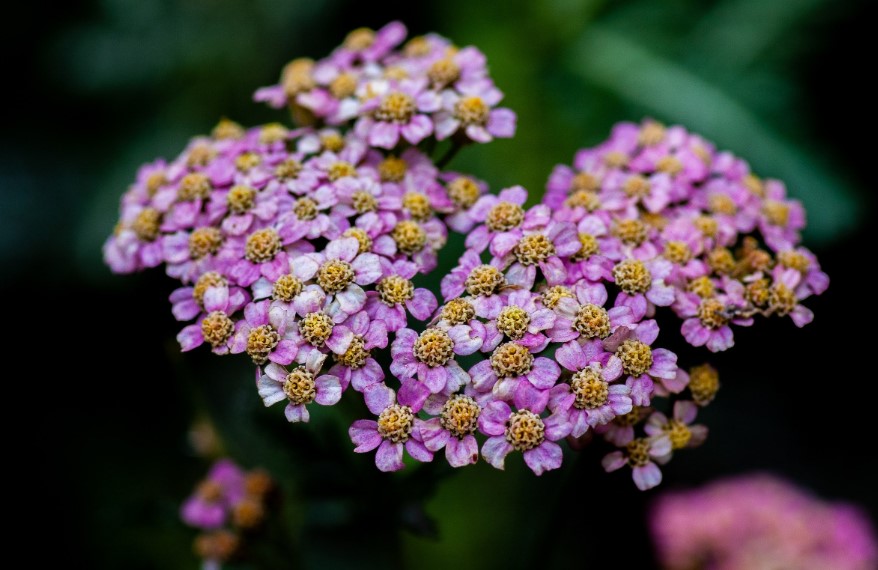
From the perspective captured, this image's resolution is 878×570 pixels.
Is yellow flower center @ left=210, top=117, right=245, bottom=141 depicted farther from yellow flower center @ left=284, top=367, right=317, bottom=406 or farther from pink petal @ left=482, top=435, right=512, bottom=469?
pink petal @ left=482, top=435, right=512, bottom=469

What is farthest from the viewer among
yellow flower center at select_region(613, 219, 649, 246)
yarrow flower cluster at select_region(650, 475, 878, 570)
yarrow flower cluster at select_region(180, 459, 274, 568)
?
yarrow flower cluster at select_region(650, 475, 878, 570)

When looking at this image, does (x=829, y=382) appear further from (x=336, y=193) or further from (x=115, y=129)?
(x=115, y=129)

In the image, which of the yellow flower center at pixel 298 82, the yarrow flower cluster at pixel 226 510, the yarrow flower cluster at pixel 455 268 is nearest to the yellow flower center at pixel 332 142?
the yarrow flower cluster at pixel 455 268

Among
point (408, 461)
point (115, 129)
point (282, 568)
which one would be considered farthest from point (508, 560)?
point (115, 129)

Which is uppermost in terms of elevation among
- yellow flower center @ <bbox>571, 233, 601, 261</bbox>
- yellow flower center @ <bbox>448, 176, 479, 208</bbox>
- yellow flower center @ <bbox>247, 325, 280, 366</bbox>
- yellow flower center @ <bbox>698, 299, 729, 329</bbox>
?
yellow flower center @ <bbox>448, 176, 479, 208</bbox>

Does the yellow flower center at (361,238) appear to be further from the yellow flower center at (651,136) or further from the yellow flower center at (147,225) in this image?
the yellow flower center at (651,136)

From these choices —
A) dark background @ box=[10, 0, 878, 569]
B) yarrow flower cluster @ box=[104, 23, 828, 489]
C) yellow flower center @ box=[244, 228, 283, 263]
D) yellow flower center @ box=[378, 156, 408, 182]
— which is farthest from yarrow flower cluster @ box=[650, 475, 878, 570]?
yellow flower center @ box=[244, 228, 283, 263]

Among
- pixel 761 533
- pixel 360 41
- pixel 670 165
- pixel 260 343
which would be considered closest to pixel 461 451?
pixel 260 343
